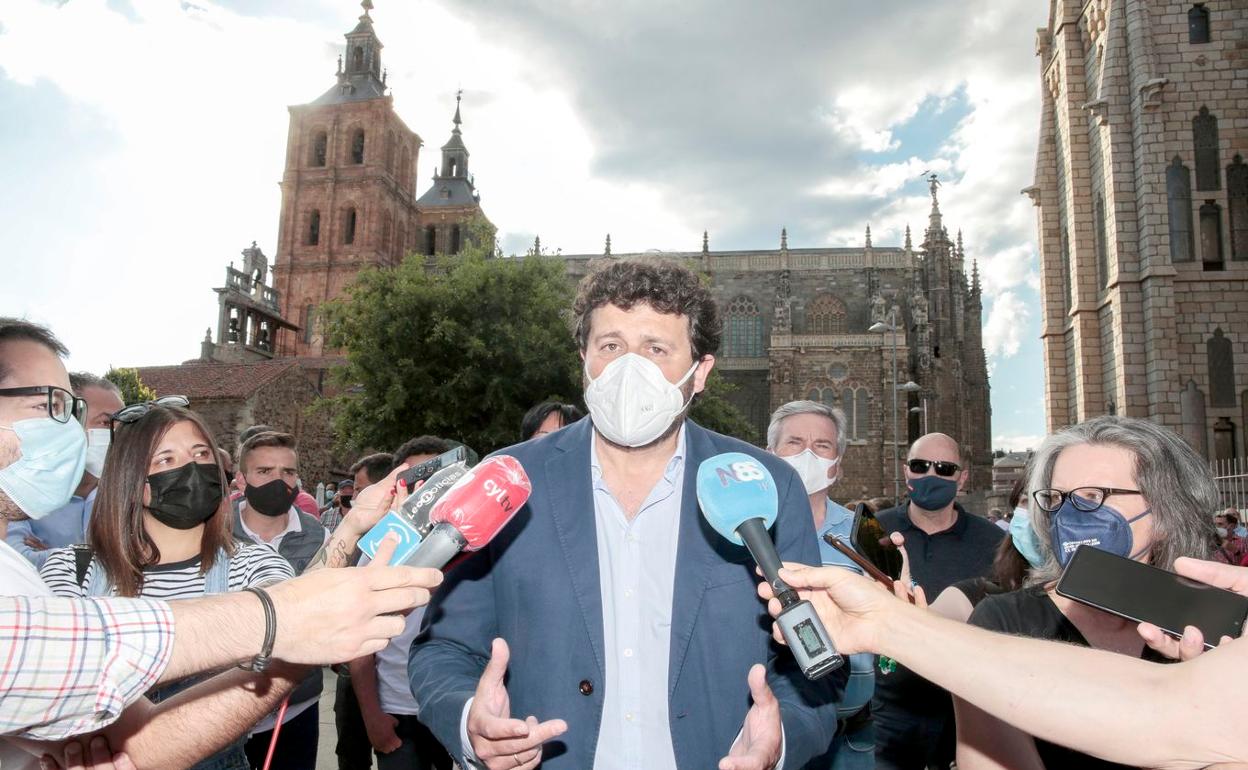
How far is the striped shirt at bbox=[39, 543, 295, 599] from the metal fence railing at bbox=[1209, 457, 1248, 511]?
14.0m

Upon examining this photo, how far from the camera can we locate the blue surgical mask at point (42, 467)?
2.28 metres

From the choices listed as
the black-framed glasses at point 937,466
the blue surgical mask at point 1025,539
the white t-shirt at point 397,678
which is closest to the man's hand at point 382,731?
the white t-shirt at point 397,678

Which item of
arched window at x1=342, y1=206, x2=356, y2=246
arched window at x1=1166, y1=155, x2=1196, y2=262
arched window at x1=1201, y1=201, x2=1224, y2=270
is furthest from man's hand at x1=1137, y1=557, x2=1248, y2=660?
arched window at x1=342, y1=206, x2=356, y2=246

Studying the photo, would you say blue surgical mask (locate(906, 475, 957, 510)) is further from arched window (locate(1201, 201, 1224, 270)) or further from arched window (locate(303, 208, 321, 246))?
arched window (locate(303, 208, 321, 246))

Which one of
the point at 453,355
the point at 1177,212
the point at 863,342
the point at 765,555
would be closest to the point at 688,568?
the point at 765,555

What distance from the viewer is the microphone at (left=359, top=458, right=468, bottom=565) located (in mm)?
1714

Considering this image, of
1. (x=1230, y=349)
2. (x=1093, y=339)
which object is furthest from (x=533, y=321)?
(x=1230, y=349)

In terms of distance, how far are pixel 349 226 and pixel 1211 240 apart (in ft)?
144

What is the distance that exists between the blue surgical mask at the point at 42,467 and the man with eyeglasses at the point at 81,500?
5.26 ft

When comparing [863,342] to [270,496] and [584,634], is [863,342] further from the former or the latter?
[584,634]

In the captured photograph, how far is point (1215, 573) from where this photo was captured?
1.65 m

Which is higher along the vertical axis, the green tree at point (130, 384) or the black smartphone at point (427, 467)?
the green tree at point (130, 384)

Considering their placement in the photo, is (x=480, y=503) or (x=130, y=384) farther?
(x=130, y=384)

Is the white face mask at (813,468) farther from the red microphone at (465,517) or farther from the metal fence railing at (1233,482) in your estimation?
the metal fence railing at (1233,482)
